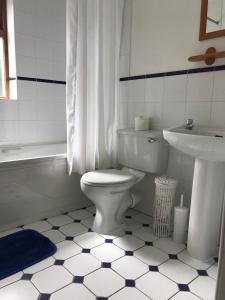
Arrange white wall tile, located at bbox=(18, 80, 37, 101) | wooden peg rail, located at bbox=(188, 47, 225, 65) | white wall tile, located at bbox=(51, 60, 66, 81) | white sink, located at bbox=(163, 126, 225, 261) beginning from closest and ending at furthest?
white sink, located at bbox=(163, 126, 225, 261)
wooden peg rail, located at bbox=(188, 47, 225, 65)
white wall tile, located at bbox=(18, 80, 37, 101)
white wall tile, located at bbox=(51, 60, 66, 81)

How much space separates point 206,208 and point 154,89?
1.08 meters

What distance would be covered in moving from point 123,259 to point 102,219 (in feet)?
1.24

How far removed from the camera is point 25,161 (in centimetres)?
199

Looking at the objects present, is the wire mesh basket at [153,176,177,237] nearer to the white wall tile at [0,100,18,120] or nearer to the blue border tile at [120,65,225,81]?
the blue border tile at [120,65,225,81]

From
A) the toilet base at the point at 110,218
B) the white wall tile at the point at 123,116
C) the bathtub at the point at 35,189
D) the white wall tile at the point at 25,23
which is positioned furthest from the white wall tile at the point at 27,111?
the toilet base at the point at 110,218

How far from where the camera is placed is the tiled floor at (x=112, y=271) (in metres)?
1.37

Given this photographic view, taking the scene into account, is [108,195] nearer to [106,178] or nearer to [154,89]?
[106,178]

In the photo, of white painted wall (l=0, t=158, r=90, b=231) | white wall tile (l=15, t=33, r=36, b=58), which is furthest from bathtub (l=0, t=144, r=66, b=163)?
white wall tile (l=15, t=33, r=36, b=58)

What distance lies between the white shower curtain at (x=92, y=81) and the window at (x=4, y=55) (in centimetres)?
104

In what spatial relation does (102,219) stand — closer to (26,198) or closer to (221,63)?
(26,198)

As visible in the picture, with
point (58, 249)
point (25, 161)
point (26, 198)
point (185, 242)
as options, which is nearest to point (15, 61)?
point (25, 161)

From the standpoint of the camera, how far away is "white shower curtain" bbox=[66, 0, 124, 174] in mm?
1962

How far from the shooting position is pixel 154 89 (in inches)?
85.4

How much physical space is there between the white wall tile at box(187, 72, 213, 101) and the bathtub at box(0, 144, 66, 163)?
127 centimetres
